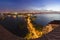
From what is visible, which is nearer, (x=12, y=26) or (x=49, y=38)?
(x=49, y=38)

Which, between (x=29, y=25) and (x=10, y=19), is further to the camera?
(x=29, y=25)

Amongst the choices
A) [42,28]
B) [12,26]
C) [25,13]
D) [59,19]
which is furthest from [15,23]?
[59,19]

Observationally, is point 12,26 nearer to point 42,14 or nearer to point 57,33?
point 42,14

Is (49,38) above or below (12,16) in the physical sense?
below

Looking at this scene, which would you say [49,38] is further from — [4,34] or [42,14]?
[42,14]

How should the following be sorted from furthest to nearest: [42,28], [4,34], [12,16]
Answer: [42,28]
[12,16]
[4,34]

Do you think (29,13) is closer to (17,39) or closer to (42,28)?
(42,28)

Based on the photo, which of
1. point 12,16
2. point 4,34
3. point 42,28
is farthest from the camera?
point 42,28

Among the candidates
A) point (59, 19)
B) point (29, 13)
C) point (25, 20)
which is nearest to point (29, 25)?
point (25, 20)

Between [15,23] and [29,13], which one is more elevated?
[29,13]
